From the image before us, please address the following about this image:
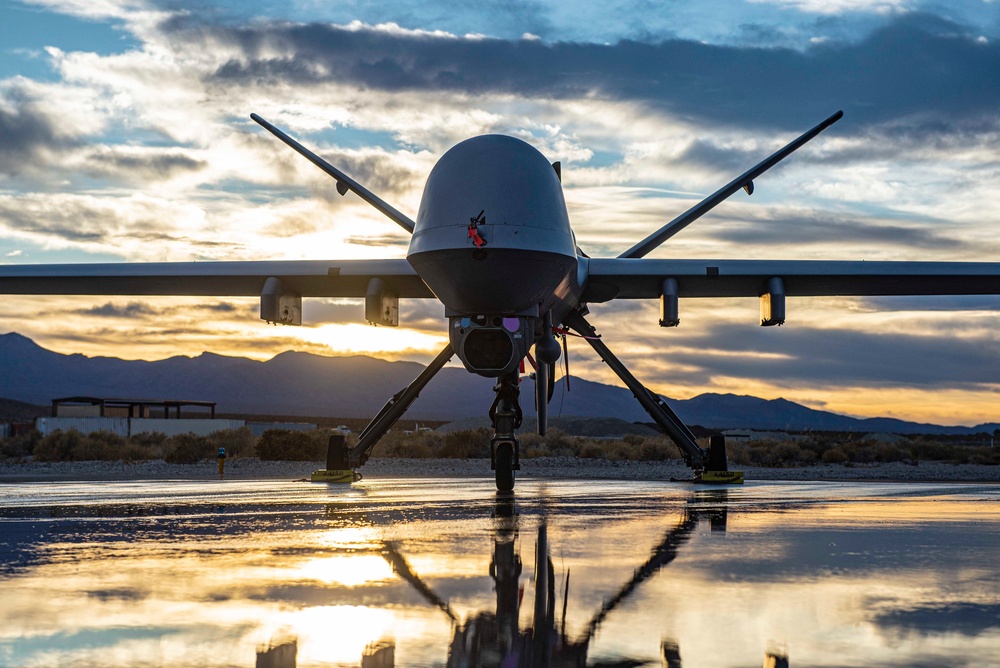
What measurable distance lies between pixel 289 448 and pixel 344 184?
19.5 meters

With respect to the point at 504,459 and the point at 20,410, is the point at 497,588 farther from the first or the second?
the point at 20,410

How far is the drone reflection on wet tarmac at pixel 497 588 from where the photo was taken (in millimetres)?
4492

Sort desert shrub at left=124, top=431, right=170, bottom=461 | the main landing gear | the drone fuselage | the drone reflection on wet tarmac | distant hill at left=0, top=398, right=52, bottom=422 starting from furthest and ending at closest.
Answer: distant hill at left=0, top=398, right=52, bottom=422 < desert shrub at left=124, top=431, right=170, bottom=461 < the main landing gear < the drone fuselage < the drone reflection on wet tarmac

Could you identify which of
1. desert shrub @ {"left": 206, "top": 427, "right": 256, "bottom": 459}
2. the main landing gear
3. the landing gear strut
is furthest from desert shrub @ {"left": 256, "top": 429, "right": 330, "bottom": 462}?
the landing gear strut

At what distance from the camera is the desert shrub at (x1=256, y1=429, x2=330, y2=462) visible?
121ft

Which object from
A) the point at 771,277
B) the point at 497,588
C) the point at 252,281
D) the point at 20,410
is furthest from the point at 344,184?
the point at 20,410

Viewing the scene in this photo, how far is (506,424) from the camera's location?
14664 mm

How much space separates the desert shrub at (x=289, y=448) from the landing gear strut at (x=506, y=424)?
22390mm

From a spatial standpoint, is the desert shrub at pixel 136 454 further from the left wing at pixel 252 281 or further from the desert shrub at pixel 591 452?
the left wing at pixel 252 281

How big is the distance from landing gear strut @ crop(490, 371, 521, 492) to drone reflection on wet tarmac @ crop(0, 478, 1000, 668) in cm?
320

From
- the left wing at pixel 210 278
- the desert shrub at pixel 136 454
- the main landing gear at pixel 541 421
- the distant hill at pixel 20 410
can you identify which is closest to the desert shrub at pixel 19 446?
the desert shrub at pixel 136 454

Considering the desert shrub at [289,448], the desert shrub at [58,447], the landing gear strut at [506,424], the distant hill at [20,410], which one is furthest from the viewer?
the distant hill at [20,410]

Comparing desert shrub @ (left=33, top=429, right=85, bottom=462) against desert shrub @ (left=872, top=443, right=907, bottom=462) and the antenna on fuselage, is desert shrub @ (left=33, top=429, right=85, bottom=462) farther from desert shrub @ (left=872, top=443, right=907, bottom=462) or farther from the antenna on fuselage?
desert shrub @ (left=872, top=443, right=907, bottom=462)


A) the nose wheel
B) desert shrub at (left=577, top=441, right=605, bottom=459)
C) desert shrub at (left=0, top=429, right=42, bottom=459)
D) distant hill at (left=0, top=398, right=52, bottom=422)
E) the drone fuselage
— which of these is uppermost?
the drone fuselage
